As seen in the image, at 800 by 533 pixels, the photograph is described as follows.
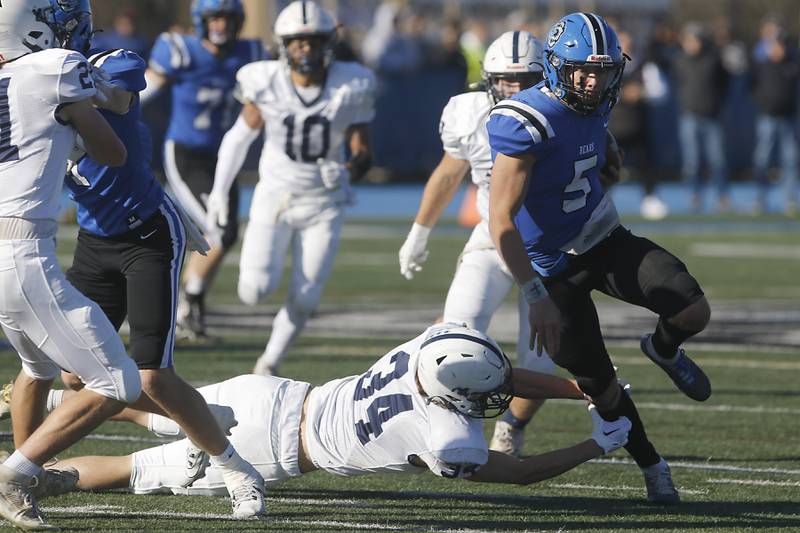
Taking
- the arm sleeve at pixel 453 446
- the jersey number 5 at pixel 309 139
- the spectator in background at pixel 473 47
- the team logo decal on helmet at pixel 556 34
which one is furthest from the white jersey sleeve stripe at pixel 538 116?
the spectator in background at pixel 473 47

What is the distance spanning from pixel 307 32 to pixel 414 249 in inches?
61.0

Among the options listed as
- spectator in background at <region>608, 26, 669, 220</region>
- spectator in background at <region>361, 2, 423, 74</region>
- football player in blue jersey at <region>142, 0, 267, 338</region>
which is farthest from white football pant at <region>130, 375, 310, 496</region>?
spectator in background at <region>361, 2, 423, 74</region>

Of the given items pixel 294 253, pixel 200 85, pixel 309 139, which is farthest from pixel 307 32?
pixel 200 85

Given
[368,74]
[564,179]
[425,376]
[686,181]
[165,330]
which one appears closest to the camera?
[425,376]

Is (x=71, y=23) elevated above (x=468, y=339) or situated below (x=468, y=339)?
above

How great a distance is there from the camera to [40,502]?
4820 mm

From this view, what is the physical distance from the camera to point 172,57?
30.7ft

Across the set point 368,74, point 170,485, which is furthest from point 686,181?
point 170,485

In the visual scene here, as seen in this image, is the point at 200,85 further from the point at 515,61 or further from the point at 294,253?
the point at 515,61

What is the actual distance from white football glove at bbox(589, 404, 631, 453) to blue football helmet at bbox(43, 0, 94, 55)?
1.96 m

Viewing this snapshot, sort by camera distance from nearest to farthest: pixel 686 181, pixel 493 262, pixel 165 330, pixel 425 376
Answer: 1. pixel 425 376
2. pixel 165 330
3. pixel 493 262
4. pixel 686 181

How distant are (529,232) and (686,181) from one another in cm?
1767

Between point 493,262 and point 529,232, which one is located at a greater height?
point 529,232

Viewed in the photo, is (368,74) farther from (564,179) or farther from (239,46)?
(564,179)
